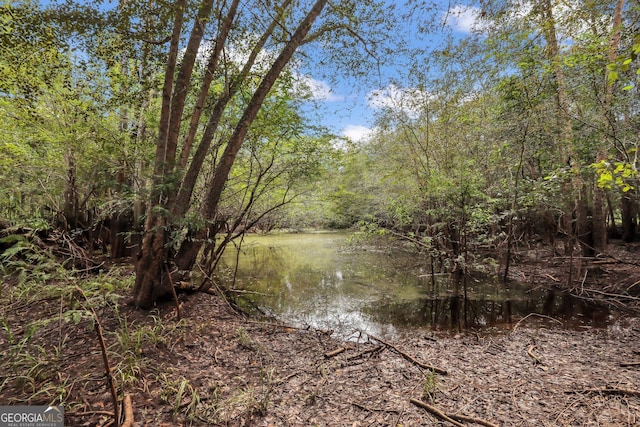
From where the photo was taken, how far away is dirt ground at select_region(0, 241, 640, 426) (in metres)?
2.58

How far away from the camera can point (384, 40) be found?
18.9 feet

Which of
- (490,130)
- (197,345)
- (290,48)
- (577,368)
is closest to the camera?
(577,368)

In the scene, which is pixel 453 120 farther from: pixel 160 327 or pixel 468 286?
pixel 160 327

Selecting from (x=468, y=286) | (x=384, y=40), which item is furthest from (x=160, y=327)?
(x=468, y=286)

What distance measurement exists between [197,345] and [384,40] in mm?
6422

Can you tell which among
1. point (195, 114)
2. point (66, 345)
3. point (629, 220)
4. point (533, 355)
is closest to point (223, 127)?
point (195, 114)

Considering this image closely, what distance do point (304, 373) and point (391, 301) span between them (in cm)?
419

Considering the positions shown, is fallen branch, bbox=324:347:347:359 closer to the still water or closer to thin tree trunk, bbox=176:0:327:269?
the still water

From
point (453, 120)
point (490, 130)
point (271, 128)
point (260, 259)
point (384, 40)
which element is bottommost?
point (260, 259)

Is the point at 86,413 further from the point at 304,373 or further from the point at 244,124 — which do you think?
the point at 244,124

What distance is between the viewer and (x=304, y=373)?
11.5ft

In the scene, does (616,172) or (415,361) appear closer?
(616,172)

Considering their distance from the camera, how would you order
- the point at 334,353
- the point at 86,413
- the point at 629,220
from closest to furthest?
the point at 86,413
the point at 334,353
the point at 629,220

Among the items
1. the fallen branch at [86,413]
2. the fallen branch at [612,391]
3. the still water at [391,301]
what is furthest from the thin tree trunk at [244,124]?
the fallen branch at [612,391]
